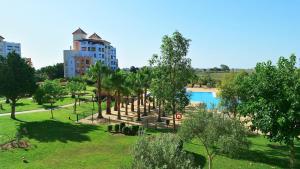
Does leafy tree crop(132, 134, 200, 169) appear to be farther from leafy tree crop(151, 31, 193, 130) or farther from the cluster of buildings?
the cluster of buildings

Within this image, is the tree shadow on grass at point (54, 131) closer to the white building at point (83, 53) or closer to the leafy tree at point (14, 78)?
the leafy tree at point (14, 78)

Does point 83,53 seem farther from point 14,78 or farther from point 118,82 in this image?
point 14,78

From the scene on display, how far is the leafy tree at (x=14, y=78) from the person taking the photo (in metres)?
52.3

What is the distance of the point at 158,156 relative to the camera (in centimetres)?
1513

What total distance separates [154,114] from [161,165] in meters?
53.1

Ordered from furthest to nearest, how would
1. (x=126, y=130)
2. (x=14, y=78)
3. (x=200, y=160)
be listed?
(x=14, y=78) → (x=126, y=130) → (x=200, y=160)

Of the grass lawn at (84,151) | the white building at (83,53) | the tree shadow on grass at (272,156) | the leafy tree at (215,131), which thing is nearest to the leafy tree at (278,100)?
the leafy tree at (215,131)

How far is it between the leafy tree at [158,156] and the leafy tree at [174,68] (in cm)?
3007

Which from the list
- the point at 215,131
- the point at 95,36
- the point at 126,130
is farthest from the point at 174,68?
the point at 95,36

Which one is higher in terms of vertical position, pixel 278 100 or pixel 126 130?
pixel 278 100

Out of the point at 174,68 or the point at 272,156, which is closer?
the point at 272,156

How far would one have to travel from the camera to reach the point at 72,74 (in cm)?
14400

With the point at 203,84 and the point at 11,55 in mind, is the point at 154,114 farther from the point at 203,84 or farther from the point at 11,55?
the point at 203,84

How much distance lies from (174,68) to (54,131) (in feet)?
58.1
